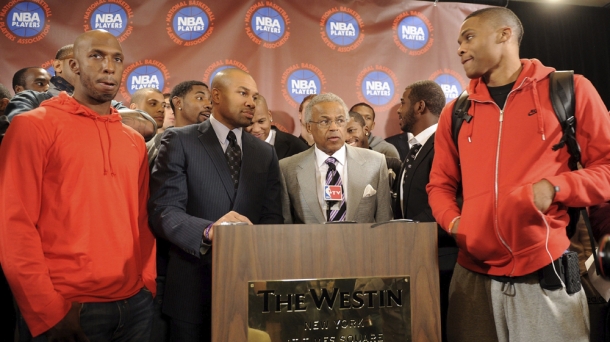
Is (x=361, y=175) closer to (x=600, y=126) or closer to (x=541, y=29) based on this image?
(x=600, y=126)

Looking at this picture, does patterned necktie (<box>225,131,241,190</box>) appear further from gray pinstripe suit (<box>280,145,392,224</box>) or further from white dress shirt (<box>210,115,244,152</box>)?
gray pinstripe suit (<box>280,145,392,224</box>)

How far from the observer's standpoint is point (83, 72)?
8.71 ft

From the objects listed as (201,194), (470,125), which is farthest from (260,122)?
(470,125)

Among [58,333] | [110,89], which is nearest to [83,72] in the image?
[110,89]

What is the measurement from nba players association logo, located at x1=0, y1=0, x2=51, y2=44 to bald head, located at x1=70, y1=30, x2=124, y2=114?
2.92m

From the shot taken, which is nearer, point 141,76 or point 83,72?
point 83,72

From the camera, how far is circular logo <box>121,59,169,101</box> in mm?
5219

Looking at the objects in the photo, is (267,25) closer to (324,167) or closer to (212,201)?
(324,167)

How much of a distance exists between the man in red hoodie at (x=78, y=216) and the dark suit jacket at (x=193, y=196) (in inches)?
6.4

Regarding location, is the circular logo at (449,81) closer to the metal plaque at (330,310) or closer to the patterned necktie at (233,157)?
the patterned necktie at (233,157)

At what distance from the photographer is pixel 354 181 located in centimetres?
359

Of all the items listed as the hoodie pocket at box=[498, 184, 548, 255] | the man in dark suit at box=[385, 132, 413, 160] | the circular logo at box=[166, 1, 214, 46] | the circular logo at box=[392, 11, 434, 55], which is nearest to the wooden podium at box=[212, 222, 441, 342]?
the hoodie pocket at box=[498, 184, 548, 255]

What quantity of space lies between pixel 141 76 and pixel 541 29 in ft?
18.9

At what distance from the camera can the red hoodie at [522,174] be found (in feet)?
7.19
